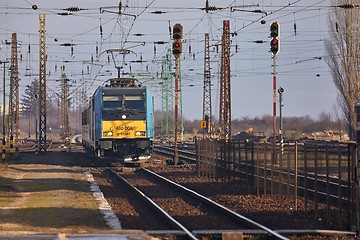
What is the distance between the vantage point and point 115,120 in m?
34.0

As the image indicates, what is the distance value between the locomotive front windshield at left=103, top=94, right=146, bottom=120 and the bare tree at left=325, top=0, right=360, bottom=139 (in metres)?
26.0

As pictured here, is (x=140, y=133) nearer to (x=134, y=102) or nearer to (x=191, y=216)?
(x=134, y=102)

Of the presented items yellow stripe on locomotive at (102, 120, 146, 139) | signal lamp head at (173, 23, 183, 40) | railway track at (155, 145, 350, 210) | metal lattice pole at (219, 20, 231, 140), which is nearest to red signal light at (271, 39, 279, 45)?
signal lamp head at (173, 23, 183, 40)

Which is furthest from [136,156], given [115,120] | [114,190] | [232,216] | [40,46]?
[232,216]

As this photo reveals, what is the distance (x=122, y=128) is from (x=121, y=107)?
3.37 ft

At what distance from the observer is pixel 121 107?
34.0 meters

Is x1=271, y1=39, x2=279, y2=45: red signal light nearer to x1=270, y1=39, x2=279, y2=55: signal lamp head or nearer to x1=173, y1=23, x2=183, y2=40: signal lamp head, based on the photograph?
x1=270, y1=39, x2=279, y2=55: signal lamp head

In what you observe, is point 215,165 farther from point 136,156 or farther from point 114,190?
point 136,156

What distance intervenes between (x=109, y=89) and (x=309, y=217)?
64.4 ft

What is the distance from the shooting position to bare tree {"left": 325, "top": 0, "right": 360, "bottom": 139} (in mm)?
55875

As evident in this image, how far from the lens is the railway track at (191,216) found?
1333cm

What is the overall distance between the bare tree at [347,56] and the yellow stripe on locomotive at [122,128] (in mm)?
25747

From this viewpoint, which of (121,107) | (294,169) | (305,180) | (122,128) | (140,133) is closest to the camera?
(305,180)

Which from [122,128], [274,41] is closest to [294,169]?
[274,41]
